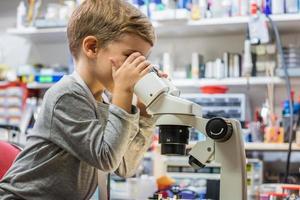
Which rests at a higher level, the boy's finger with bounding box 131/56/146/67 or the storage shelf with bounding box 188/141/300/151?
the boy's finger with bounding box 131/56/146/67

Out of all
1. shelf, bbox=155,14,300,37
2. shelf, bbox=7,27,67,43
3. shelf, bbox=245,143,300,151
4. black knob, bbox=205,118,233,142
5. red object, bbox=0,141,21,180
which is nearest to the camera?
black knob, bbox=205,118,233,142

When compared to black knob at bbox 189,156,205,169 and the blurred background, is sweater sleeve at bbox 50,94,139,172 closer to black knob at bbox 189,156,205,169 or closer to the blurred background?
black knob at bbox 189,156,205,169

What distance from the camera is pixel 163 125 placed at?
747 mm

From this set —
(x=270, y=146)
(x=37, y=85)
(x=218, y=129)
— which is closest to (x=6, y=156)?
(x=218, y=129)

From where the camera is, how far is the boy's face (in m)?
0.87

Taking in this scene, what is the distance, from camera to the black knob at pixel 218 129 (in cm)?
72

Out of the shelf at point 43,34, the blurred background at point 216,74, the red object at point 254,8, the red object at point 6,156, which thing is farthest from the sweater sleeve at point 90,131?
the shelf at point 43,34

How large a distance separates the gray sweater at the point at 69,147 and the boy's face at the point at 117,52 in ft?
0.15

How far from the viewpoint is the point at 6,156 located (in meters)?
1.17

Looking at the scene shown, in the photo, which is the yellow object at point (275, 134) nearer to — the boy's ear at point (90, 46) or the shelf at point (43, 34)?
the shelf at point (43, 34)

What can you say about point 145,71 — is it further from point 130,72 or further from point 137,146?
point 137,146

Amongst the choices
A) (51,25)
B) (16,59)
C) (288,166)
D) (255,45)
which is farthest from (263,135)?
(16,59)

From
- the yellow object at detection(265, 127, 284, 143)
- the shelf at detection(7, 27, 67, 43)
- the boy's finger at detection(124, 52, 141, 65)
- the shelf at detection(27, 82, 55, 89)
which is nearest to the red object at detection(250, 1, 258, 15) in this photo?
the yellow object at detection(265, 127, 284, 143)

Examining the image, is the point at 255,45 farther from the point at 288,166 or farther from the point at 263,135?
the point at 288,166
